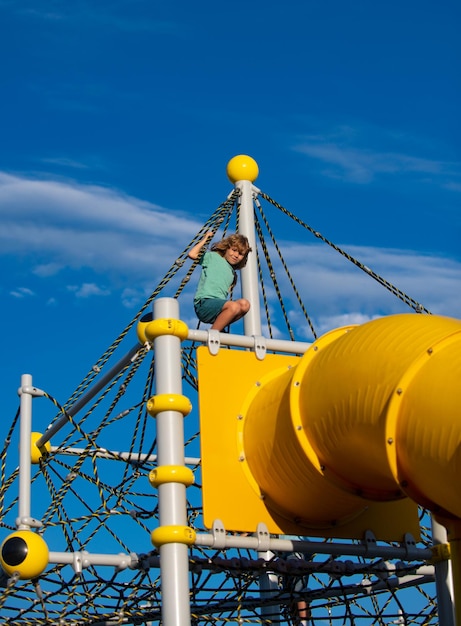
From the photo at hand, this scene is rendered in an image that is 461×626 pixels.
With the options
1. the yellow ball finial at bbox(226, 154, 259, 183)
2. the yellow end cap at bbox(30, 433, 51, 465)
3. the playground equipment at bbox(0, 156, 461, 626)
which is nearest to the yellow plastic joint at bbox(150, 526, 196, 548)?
the playground equipment at bbox(0, 156, 461, 626)

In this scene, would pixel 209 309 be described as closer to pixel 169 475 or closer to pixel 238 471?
pixel 238 471

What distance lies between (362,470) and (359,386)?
53 cm

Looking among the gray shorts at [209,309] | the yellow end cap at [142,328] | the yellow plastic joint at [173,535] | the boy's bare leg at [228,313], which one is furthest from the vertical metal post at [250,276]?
the yellow plastic joint at [173,535]

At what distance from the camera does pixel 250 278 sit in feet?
A: 30.4

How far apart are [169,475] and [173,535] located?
0.34 m

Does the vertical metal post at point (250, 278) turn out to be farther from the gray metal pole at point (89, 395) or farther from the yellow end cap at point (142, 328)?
the yellow end cap at point (142, 328)

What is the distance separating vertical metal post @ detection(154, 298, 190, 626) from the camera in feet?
20.2

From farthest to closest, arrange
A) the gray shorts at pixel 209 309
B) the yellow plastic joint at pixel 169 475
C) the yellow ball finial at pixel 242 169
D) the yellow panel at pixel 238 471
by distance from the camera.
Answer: the yellow ball finial at pixel 242 169
the gray shorts at pixel 209 309
the yellow panel at pixel 238 471
the yellow plastic joint at pixel 169 475

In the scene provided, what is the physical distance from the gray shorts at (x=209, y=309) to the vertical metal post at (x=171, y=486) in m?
1.13

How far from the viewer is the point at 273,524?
691cm

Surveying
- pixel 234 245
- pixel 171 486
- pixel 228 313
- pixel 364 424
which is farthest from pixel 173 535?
pixel 234 245

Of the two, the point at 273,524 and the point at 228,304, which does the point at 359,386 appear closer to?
the point at 273,524

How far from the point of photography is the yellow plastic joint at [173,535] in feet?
20.6

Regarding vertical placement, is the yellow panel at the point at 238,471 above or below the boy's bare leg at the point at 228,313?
below
